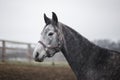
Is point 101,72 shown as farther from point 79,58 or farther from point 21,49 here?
point 21,49

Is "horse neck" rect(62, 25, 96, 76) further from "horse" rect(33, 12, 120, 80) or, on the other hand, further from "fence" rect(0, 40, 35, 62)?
"fence" rect(0, 40, 35, 62)

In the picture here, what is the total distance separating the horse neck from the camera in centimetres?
435

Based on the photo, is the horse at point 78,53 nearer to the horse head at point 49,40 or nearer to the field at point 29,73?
the horse head at point 49,40

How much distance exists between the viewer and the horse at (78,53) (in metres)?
4.07

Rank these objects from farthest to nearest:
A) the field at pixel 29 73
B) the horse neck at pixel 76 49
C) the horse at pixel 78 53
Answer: the field at pixel 29 73 < the horse neck at pixel 76 49 < the horse at pixel 78 53

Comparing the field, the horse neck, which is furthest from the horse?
the field

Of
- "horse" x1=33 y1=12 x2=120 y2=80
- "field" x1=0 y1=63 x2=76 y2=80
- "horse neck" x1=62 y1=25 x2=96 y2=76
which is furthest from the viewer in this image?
"field" x1=0 y1=63 x2=76 y2=80

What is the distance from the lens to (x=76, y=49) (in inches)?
175

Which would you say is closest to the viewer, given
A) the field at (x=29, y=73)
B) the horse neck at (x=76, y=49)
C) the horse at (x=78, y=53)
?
the horse at (x=78, y=53)

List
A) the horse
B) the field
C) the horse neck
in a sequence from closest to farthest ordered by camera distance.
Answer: the horse → the horse neck → the field

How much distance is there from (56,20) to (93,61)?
112 cm

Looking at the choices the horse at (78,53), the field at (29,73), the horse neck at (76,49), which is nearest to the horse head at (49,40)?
the horse at (78,53)

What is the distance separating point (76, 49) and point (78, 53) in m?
0.09

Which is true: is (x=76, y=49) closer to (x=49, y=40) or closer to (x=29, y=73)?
(x=49, y=40)
